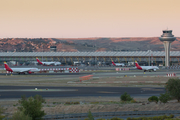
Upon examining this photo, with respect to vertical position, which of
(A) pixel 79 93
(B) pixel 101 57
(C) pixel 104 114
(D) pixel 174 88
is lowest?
(A) pixel 79 93

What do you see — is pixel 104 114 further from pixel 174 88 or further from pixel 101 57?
pixel 101 57

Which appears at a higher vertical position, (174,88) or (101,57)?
(101,57)

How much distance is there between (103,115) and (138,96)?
14482mm

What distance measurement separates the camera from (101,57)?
169125 mm

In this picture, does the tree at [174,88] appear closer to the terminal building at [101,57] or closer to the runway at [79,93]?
the runway at [79,93]

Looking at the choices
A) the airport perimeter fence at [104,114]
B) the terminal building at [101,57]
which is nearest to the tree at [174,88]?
the airport perimeter fence at [104,114]

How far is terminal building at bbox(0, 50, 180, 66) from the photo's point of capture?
15325 cm

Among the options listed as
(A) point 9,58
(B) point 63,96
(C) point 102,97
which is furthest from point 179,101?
(A) point 9,58

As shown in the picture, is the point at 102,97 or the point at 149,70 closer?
the point at 102,97

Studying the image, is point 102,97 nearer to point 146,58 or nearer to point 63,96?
point 63,96

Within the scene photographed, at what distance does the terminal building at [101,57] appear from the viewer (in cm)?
15325

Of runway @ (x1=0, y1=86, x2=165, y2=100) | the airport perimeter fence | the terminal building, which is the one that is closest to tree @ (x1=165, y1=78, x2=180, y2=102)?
runway @ (x1=0, y1=86, x2=165, y2=100)

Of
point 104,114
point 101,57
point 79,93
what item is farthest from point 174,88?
point 101,57

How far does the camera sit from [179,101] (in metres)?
35.5
